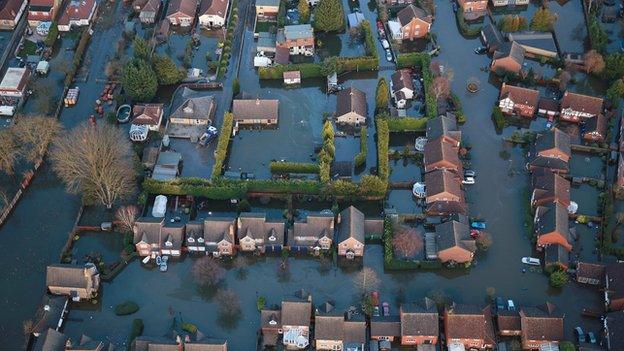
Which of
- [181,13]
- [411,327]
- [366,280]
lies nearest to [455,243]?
[366,280]

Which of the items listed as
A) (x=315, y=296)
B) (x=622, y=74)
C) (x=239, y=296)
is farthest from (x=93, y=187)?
(x=622, y=74)

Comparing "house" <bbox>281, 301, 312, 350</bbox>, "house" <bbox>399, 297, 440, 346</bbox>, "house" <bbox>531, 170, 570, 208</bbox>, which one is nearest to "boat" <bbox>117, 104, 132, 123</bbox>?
"house" <bbox>281, 301, 312, 350</bbox>

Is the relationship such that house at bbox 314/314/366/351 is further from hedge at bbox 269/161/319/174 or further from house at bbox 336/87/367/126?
house at bbox 336/87/367/126

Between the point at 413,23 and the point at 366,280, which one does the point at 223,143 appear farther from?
the point at 413,23

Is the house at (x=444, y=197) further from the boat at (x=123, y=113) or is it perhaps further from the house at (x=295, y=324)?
the boat at (x=123, y=113)

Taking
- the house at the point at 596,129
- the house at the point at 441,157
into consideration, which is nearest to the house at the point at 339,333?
the house at the point at 441,157

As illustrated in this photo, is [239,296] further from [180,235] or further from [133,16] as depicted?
[133,16]
